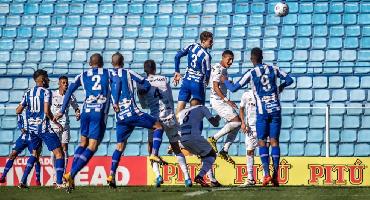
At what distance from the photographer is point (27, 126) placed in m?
14.5

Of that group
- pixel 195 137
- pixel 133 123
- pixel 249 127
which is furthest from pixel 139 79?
pixel 249 127

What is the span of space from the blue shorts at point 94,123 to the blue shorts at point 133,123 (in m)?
0.55

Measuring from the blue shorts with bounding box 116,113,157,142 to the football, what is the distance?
8184mm

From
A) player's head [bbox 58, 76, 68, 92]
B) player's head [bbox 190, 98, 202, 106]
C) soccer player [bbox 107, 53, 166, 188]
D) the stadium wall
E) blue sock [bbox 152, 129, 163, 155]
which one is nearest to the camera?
soccer player [bbox 107, 53, 166, 188]

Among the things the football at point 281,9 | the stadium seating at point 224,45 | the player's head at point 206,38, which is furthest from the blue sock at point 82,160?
the football at point 281,9

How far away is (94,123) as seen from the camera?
1166 cm

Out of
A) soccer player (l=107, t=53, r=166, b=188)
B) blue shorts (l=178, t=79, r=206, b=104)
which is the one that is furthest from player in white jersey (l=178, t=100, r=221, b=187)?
blue shorts (l=178, t=79, r=206, b=104)

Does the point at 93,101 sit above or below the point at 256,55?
below

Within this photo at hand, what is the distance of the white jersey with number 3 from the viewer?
42.0 ft

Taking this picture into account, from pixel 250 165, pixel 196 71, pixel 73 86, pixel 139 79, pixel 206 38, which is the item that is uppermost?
pixel 206 38

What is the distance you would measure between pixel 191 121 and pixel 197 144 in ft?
1.09

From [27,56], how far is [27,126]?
23.9 ft

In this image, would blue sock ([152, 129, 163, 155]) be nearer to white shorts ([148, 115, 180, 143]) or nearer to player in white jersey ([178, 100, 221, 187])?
white shorts ([148, 115, 180, 143])

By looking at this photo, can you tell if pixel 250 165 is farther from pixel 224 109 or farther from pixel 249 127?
pixel 224 109
